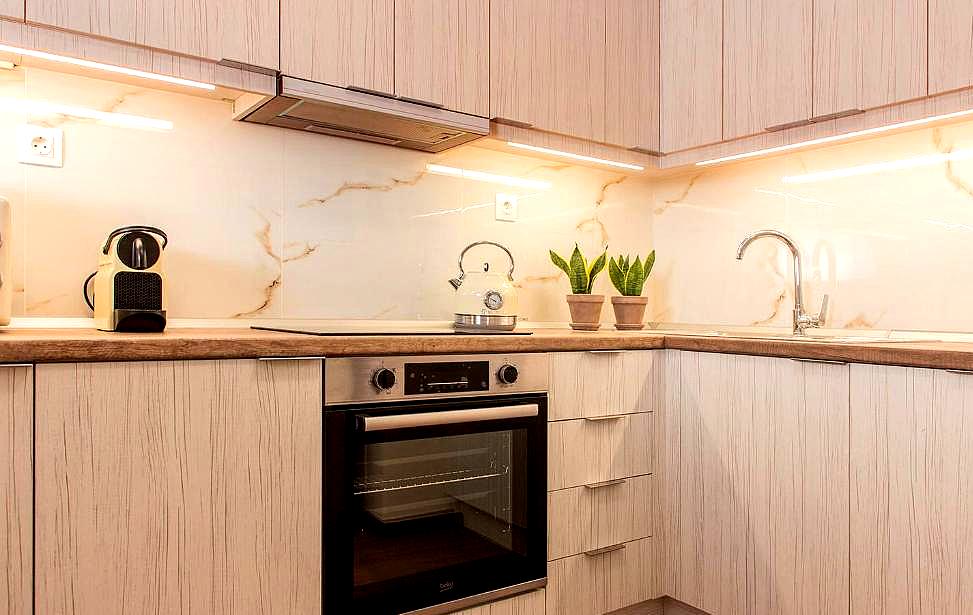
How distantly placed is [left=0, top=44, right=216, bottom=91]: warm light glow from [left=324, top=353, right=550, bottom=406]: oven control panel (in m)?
0.76

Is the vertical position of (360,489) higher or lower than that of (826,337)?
lower

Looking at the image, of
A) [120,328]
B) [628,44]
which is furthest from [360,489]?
[628,44]

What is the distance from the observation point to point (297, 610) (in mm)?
1528

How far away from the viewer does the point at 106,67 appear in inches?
63.3

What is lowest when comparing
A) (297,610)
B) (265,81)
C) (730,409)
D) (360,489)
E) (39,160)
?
(297,610)

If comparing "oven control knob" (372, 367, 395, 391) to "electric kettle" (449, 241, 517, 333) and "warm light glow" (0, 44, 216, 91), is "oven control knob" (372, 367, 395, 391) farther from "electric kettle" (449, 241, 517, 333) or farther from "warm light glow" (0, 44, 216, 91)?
"warm light glow" (0, 44, 216, 91)

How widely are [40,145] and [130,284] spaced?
0.47m

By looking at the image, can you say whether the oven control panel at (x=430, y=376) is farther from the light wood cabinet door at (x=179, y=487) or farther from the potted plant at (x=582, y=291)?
the potted plant at (x=582, y=291)

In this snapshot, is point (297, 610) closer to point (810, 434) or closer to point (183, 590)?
point (183, 590)

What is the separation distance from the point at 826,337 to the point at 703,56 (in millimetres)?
1030

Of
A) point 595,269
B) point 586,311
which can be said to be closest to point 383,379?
point 586,311

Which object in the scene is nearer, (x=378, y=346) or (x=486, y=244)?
(x=378, y=346)

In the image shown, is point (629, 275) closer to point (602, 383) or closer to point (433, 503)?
point (602, 383)

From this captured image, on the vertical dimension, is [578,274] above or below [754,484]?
above
